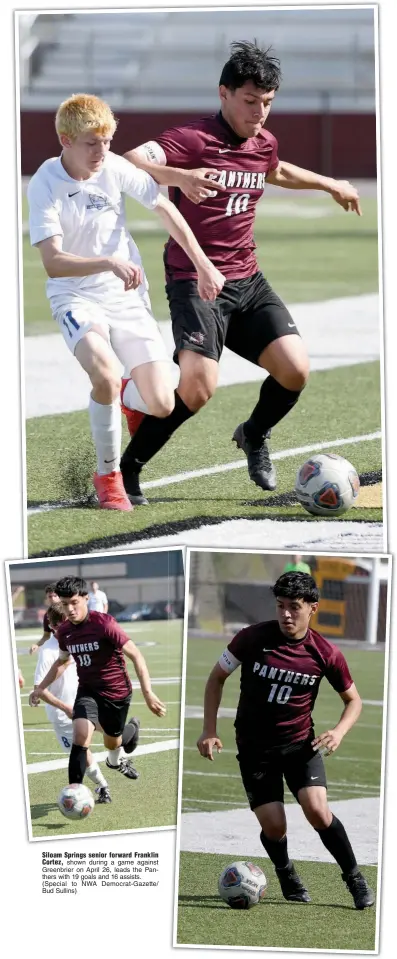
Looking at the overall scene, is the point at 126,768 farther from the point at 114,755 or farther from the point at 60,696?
the point at 60,696

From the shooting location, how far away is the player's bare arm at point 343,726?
4395 mm

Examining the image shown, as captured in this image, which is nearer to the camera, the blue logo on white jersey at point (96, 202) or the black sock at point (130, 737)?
the black sock at point (130, 737)

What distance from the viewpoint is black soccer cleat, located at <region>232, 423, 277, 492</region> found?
19.3 feet

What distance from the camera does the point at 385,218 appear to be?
605 centimetres

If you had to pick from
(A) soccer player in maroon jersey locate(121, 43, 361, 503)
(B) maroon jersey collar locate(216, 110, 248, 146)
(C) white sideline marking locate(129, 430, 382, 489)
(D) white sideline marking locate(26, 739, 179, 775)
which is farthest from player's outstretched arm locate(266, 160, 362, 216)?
(D) white sideline marking locate(26, 739, 179, 775)

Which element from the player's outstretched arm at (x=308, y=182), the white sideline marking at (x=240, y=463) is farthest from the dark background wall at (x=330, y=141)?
the player's outstretched arm at (x=308, y=182)

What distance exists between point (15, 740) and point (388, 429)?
2.17 m

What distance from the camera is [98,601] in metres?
5.12

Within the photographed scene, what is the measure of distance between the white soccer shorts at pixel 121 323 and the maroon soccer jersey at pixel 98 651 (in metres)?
1.13

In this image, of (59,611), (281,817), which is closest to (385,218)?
(59,611)

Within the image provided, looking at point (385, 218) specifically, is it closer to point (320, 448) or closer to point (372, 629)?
point (320, 448)

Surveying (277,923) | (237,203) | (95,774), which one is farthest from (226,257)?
(277,923)

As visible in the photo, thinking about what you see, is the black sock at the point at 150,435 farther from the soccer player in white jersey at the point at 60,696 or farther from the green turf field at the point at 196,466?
the soccer player in white jersey at the point at 60,696

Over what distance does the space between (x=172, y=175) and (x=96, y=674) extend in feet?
7.09
